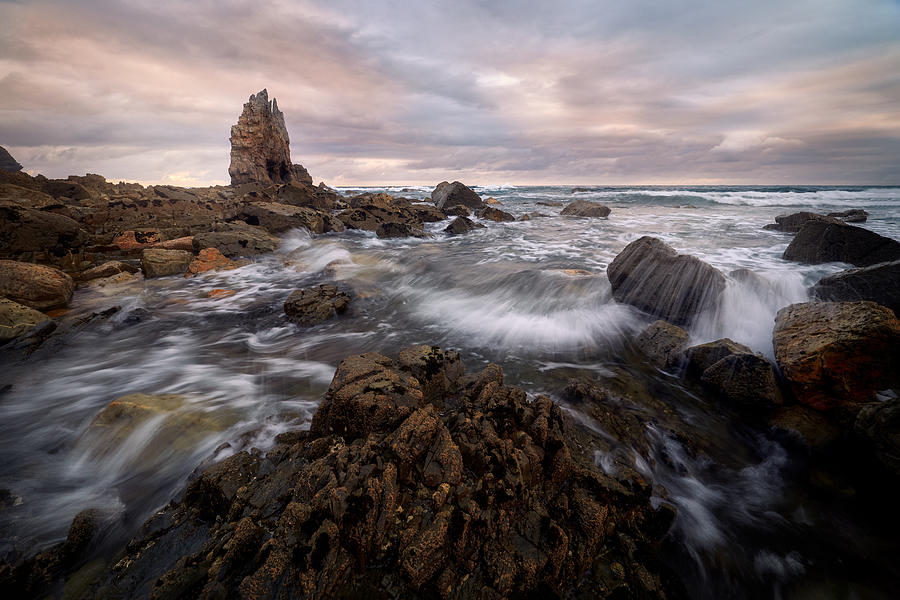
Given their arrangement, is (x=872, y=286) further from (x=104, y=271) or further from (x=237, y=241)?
(x=104, y=271)

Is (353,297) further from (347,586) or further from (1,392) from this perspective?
(347,586)

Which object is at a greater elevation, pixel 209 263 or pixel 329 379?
pixel 209 263

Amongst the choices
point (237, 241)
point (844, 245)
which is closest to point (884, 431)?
point (844, 245)

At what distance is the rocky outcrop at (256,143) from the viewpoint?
3769cm

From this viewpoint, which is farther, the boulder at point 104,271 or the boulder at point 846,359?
the boulder at point 104,271

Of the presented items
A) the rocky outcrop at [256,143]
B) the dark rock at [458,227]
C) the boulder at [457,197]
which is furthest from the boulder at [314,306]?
the rocky outcrop at [256,143]

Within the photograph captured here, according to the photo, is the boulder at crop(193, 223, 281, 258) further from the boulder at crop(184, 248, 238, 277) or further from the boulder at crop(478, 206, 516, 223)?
the boulder at crop(478, 206, 516, 223)

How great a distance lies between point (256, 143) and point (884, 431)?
4865cm

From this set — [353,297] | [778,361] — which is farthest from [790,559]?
[353,297]

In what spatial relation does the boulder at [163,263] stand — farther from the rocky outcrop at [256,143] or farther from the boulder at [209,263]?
the rocky outcrop at [256,143]

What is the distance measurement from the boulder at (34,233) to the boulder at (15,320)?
19.2ft

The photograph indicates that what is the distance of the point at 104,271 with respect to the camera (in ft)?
27.8

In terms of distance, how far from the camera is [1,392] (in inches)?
163

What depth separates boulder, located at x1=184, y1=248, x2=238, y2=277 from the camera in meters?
9.67
